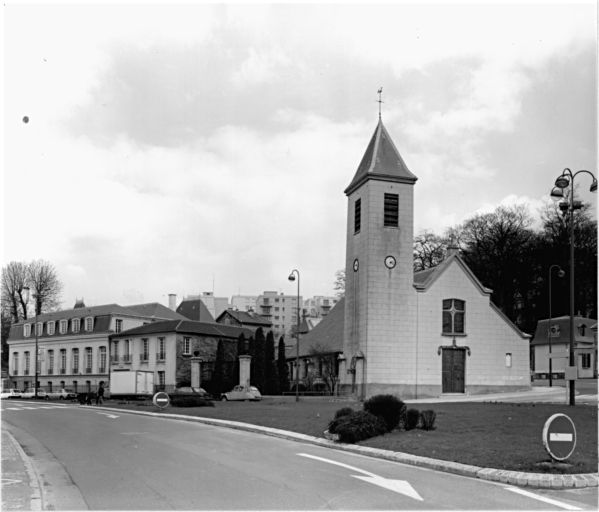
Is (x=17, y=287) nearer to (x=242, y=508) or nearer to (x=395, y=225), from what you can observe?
(x=395, y=225)

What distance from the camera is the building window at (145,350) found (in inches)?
2613

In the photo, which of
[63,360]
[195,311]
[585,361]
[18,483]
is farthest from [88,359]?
[18,483]

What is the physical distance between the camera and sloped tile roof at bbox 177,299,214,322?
94.7 meters

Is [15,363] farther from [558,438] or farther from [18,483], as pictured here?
[558,438]

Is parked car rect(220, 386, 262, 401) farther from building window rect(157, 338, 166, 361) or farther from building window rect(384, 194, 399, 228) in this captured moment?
building window rect(157, 338, 166, 361)

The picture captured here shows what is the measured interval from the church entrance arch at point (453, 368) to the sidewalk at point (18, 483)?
1344 inches

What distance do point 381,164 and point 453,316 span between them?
11.5 meters

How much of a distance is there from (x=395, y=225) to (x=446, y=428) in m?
28.2

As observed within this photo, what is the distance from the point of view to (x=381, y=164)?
46.6 metres

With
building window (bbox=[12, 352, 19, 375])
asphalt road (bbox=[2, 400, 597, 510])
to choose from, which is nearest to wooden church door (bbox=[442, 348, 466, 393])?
asphalt road (bbox=[2, 400, 597, 510])

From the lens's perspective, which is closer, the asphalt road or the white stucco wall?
the asphalt road

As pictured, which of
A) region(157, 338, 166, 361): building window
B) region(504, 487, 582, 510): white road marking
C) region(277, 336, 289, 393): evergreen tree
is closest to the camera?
region(504, 487, 582, 510): white road marking

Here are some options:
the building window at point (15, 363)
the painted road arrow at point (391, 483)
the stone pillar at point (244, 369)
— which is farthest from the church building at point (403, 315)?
the building window at point (15, 363)

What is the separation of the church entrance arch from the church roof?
1188cm
